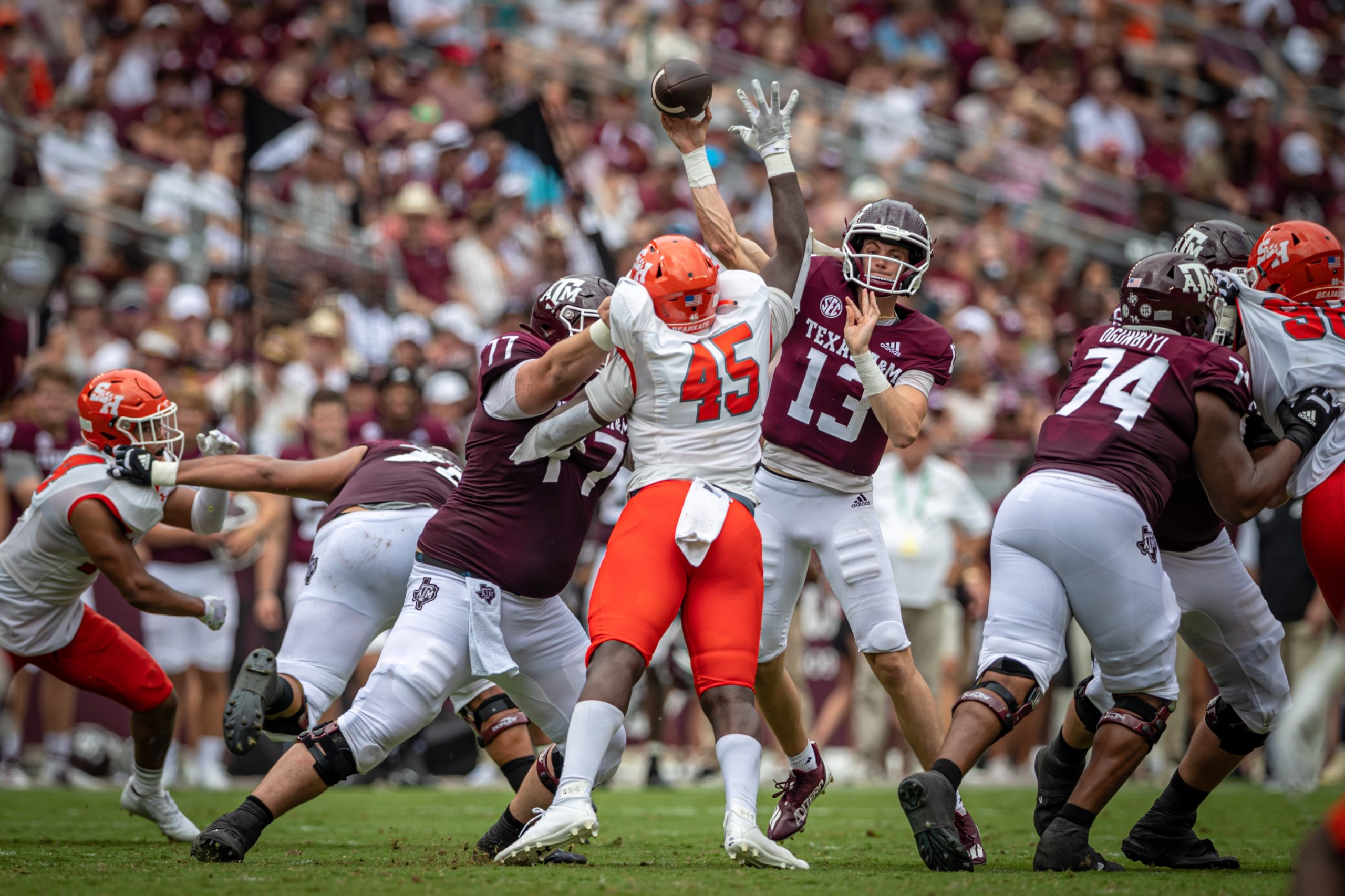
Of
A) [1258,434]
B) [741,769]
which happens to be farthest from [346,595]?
[1258,434]

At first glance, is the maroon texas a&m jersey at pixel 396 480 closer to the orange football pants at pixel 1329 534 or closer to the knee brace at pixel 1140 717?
the knee brace at pixel 1140 717

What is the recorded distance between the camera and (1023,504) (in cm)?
521

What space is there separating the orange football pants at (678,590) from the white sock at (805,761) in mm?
1180

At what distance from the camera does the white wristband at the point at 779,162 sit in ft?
18.2

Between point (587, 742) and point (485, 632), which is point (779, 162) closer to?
point (485, 632)

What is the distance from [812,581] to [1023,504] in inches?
236

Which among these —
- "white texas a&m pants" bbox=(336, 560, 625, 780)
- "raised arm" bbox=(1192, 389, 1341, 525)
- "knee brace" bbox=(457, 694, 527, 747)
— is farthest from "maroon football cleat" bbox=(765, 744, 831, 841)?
"raised arm" bbox=(1192, 389, 1341, 525)

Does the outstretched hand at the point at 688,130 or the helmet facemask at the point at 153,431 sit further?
the helmet facemask at the point at 153,431

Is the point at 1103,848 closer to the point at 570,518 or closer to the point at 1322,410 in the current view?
the point at 1322,410

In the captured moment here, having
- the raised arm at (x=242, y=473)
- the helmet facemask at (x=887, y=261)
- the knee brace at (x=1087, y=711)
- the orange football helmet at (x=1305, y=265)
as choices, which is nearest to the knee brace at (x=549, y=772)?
the raised arm at (x=242, y=473)

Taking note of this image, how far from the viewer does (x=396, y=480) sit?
19.7ft

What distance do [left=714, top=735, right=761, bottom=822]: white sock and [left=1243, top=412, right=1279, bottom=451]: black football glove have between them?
2339 mm

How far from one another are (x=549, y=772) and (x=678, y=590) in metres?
0.98

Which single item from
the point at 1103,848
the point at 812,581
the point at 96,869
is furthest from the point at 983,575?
the point at 96,869
